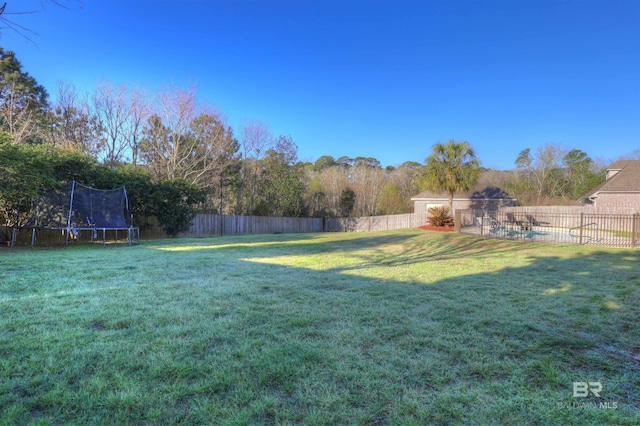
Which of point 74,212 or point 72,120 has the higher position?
point 72,120

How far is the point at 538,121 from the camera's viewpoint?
17.2m

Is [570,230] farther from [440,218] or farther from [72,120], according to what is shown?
[72,120]

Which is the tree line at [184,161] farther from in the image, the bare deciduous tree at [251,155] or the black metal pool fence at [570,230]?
the black metal pool fence at [570,230]

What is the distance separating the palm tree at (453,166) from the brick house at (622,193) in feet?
22.9

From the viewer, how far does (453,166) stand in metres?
16.6

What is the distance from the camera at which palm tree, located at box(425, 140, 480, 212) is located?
16484 mm

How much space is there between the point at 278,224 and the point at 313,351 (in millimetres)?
19909

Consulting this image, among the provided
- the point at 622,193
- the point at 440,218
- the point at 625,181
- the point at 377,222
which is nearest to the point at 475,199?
the point at 440,218

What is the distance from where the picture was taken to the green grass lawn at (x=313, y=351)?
1531mm

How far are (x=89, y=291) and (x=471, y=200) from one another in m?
21.8

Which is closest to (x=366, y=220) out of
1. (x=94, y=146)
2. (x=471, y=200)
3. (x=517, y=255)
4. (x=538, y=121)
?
(x=471, y=200)

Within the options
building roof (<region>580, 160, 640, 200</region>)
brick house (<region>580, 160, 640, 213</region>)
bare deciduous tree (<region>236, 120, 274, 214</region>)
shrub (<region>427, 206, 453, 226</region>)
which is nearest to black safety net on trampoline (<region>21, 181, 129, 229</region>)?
bare deciduous tree (<region>236, 120, 274, 214</region>)

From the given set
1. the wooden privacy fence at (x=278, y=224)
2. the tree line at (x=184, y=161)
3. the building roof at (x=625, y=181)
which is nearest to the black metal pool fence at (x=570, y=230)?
the building roof at (x=625, y=181)

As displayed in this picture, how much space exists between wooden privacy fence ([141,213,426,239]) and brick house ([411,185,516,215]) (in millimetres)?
1437
